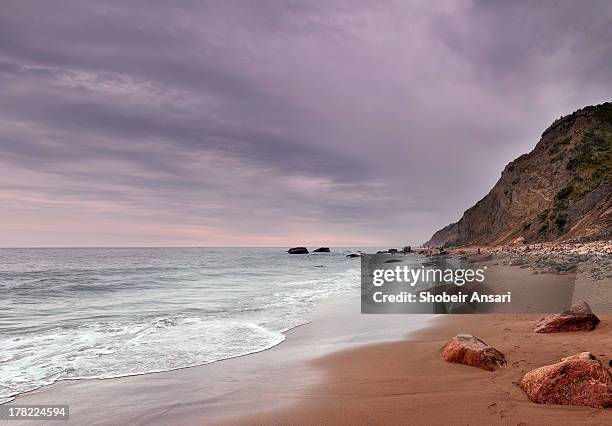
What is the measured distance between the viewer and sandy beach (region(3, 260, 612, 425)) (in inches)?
173

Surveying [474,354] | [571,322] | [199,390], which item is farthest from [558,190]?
[199,390]

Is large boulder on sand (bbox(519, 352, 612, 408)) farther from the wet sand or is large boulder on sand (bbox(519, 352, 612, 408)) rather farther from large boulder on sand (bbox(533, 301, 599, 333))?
large boulder on sand (bbox(533, 301, 599, 333))

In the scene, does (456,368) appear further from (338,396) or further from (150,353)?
(150,353)

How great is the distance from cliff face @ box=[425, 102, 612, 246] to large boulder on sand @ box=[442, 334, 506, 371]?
3007 centimetres

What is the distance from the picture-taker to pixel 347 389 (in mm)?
5477

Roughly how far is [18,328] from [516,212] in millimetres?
65351

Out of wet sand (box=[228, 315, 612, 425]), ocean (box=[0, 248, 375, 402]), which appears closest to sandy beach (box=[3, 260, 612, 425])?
wet sand (box=[228, 315, 612, 425])

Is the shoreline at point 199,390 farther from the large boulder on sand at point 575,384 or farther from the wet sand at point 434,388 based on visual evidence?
the large boulder on sand at point 575,384

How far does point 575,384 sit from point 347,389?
2896 millimetres

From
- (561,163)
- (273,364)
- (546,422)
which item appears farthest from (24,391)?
(561,163)

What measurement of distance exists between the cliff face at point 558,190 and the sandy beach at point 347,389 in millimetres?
29269

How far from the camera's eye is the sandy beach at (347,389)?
14.4 feet

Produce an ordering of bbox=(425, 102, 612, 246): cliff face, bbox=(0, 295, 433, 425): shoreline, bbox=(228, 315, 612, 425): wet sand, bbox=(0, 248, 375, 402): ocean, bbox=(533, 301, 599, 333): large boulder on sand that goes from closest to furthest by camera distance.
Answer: bbox=(228, 315, 612, 425): wet sand
bbox=(0, 295, 433, 425): shoreline
bbox=(0, 248, 375, 402): ocean
bbox=(533, 301, 599, 333): large boulder on sand
bbox=(425, 102, 612, 246): cliff face

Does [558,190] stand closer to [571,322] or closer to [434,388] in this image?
[571,322]
